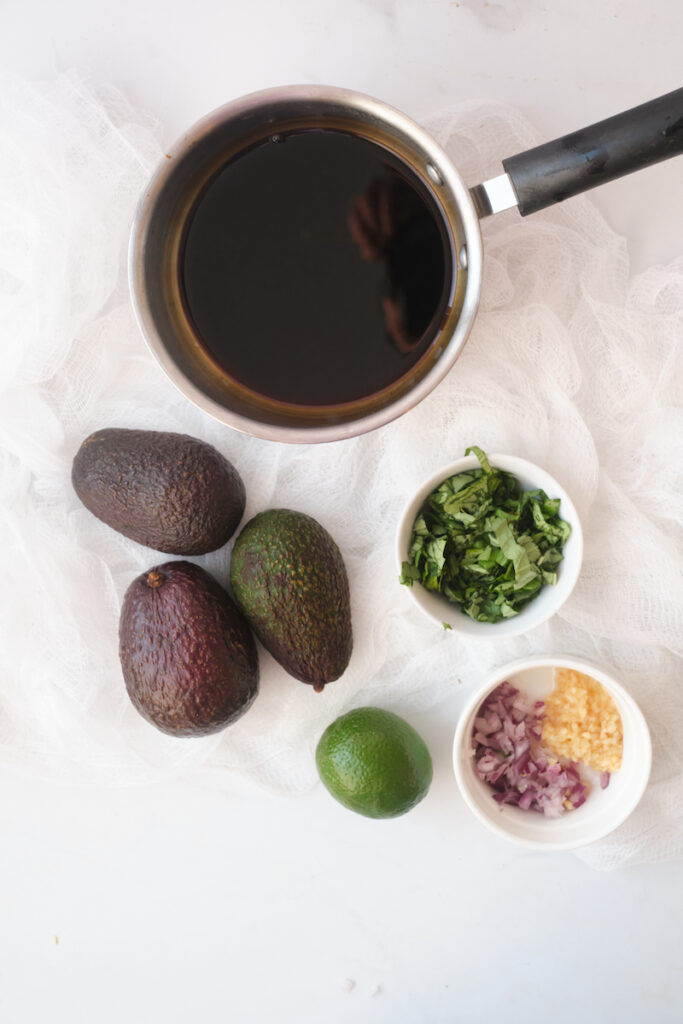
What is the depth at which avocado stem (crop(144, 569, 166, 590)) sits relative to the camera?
3.17 feet

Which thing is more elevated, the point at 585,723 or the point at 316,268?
the point at 316,268

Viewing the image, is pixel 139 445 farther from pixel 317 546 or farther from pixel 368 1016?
pixel 368 1016

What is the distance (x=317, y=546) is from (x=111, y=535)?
0.89 ft

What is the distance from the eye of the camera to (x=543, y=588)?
995 mm

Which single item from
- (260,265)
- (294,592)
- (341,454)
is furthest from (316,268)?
(294,592)

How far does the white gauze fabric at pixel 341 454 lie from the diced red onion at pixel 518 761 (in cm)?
6

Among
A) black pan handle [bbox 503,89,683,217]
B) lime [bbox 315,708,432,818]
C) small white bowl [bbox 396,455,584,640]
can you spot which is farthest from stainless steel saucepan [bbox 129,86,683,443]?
lime [bbox 315,708,432,818]

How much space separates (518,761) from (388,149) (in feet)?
2.38

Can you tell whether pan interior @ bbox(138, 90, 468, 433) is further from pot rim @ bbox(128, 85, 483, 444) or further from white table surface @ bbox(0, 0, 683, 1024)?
white table surface @ bbox(0, 0, 683, 1024)

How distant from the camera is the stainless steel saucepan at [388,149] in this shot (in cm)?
77

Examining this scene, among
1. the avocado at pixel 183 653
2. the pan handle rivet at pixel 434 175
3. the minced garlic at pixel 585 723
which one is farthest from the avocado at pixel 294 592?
the pan handle rivet at pixel 434 175

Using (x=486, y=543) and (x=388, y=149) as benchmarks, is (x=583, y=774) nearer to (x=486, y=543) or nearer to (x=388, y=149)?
(x=486, y=543)

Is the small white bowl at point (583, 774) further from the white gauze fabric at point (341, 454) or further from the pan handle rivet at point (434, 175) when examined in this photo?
the pan handle rivet at point (434, 175)

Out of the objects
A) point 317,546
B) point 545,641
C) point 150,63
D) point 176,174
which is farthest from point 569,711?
point 150,63
